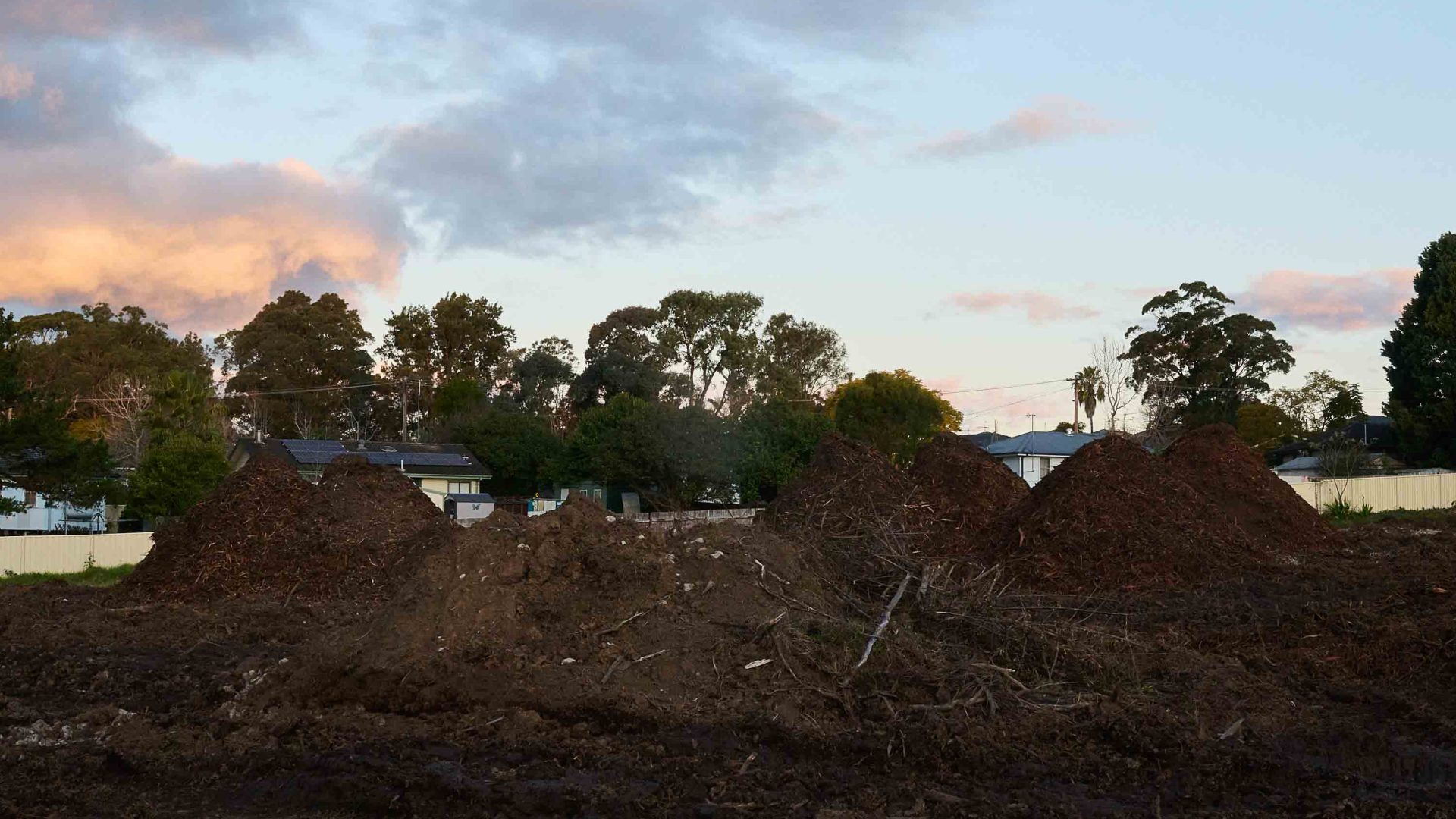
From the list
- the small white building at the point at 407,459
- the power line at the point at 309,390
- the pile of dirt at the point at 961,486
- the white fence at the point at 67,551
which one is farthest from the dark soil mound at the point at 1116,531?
the power line at the point at 309,390

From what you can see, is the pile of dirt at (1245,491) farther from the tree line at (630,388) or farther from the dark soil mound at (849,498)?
→ the tree line at (630,388)

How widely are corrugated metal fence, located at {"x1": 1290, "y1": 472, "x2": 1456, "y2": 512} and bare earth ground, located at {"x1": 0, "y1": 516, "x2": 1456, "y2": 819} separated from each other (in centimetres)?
2528

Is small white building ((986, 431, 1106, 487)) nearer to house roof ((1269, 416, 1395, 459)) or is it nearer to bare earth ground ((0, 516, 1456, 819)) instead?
house roof ((1269, 416, 1395, 459))

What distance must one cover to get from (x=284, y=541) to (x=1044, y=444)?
42.2m

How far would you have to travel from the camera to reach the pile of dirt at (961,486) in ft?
76.4

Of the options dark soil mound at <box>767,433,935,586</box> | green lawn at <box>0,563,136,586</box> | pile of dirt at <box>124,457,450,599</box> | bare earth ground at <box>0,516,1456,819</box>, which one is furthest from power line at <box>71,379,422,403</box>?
bare earth ground at <box>0,516,1456,819</box>

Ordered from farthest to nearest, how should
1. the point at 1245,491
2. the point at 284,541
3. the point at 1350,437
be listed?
the point at 1350,437, the point at 1245,491, the point at 284,541

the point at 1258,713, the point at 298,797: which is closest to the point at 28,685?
the point at 298,797

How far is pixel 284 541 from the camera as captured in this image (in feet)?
65.9

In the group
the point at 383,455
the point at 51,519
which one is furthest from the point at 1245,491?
the point at 51,519

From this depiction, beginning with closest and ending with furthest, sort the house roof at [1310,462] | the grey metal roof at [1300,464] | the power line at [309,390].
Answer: the house roof at [1310,462] < the grey metal roof at [1300,464] < the power line at [309,390]

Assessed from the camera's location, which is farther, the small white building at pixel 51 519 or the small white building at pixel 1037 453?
the small white building at pixel 1037 453

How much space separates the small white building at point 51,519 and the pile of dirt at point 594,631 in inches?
1339

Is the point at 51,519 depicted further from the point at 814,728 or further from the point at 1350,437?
the point at 1350,437
